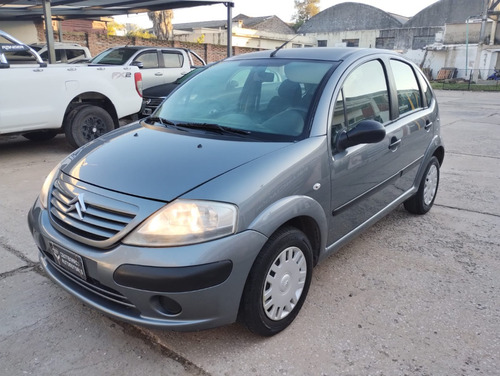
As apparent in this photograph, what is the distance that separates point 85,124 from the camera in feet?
22.7

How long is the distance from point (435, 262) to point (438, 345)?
1138 mm

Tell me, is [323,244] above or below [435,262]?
above

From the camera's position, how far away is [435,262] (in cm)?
349

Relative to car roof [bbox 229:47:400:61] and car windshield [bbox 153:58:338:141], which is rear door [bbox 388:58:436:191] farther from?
car windshield [bbox 153:58:338:141]

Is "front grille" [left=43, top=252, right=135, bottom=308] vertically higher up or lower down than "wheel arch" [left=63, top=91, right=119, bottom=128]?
lower down

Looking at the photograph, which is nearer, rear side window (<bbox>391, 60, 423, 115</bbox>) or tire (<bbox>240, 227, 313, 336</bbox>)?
tire (<bbox>240, 227, 313, 336</bbox>)

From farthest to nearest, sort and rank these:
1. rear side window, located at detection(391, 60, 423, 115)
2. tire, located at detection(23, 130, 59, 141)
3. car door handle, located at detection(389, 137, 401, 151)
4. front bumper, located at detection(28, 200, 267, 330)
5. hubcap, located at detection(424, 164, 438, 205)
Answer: tire, located at detection(23, 130, 59, 141)
hubcap, located at detection(424, 164, 438, 205)
rear side window, located at detection(391, 60, 423, 115)
car door handle, located at detection(389, 137, 401, 151)
front bumper, located at detection(28, 200, 267, 330)

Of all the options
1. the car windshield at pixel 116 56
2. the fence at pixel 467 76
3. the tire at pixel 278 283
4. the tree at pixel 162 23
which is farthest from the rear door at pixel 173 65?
the fence at pixel 467 76

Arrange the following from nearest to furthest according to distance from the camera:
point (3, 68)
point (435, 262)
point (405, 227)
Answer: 1. point (435, 262)
2. point (405, 227)
3. point (3, 68)

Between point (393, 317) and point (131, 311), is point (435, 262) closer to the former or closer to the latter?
point (393, 317)

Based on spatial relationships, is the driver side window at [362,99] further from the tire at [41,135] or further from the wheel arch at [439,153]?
the tire at [41,135]

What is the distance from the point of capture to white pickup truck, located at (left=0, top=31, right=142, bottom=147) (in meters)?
5.96

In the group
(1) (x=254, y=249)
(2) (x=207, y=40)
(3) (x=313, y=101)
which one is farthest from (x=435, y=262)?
(2) (x=207, y=40)

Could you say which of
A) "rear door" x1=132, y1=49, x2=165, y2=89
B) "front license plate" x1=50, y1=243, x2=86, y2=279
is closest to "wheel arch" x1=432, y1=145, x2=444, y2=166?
"front license plate" x1=50, y1=243, x2=86, y2=279
